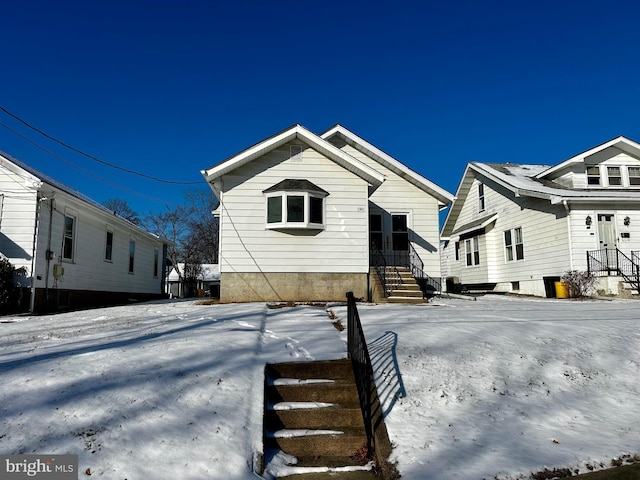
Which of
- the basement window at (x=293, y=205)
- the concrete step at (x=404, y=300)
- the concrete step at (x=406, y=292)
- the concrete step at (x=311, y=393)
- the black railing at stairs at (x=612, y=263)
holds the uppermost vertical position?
the basement window at (x=293, y=205)

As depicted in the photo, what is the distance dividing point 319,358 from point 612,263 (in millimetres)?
15772

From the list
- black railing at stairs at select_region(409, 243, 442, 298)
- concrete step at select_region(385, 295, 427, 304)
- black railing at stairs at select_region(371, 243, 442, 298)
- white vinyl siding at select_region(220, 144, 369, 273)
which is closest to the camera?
concrete step at select_region(385, 295, 427, 304)

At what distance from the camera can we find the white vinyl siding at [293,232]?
13438 mm

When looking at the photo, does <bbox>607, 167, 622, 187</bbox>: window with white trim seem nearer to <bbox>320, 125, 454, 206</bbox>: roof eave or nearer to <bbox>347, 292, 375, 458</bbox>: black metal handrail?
<bbox>320, 125, 454, 206</bbox>: roof eave

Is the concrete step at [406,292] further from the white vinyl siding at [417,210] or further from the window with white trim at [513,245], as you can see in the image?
the window with white trim at [513,245]

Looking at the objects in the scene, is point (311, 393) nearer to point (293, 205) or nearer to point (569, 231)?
point (293, 205)

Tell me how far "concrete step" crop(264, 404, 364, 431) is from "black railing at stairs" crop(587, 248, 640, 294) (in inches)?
602

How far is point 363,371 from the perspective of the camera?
16.1ft

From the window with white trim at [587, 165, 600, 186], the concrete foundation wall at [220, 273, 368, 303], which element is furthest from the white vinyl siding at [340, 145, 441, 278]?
the window with white trim at [587, 165, 600, 186]

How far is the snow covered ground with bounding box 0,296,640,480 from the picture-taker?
368 centimetres

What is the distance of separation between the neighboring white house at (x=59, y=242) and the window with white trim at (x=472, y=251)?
17551 millimetres

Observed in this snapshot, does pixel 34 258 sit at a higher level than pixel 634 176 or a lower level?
lower

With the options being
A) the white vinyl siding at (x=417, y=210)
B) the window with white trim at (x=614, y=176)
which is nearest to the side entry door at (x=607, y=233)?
the window with white trim at (x=614, y=176)

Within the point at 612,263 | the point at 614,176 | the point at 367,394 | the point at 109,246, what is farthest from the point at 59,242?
the point at 614,176
